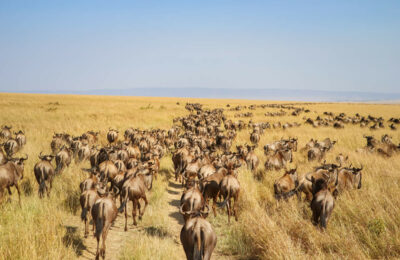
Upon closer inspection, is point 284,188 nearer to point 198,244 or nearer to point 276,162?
point 276,162

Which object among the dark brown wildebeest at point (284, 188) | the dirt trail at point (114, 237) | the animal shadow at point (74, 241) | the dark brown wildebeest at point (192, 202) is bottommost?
the dirt trail at point (114, 237)

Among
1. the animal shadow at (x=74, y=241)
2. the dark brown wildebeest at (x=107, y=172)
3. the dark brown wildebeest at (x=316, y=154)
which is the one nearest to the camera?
the animal shadow at (x=74, y=241)

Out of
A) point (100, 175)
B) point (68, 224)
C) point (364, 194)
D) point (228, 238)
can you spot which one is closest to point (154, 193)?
point (100, 175)

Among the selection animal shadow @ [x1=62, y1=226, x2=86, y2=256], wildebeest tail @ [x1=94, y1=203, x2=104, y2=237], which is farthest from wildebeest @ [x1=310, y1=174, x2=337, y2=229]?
animal shadow @ [x1=62, y1=226, x2=86, y2=256]

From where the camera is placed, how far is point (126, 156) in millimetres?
11117

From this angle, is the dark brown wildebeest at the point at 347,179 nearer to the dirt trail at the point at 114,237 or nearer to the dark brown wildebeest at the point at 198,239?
the dirt trail at the point at 114,237

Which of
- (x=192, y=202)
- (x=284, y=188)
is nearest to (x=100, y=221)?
(x=192, y=202)

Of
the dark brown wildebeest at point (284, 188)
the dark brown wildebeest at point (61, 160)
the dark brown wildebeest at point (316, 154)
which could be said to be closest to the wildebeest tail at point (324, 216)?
the dark brown wildebeest at point (284, 188)

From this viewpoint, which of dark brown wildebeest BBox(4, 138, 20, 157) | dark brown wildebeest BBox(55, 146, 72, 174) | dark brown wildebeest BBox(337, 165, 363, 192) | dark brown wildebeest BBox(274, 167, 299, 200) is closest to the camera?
dark brown wildebeest BBox(274, 167, 299, 200)

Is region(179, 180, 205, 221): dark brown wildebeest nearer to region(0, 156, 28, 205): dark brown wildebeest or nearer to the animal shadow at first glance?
the animal shadow

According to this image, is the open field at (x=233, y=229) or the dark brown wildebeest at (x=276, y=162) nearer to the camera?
the open field at (x=233, y=229)

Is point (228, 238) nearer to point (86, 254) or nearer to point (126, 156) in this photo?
point (86, 254)

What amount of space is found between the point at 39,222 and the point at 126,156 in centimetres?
489

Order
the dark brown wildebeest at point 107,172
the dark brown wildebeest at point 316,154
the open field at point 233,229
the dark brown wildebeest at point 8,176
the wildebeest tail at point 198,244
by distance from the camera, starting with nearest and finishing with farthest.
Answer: the wildebeest tail at point 198,244
the open field at point 233,229
the dark brown wildebeest at point 8,176
the dark brown wildebeest at point 107,172
the dark brown wildebeest at point 316,154
